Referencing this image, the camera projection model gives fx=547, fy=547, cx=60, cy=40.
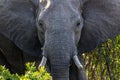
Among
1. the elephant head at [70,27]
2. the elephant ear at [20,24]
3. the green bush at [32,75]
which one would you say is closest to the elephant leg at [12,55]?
the elephant ear at [20,24]

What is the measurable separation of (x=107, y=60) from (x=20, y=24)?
1673 millimetres

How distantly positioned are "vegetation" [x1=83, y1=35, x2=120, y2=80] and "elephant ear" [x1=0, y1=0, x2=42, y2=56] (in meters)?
1.38

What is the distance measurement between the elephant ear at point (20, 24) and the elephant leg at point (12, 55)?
1.98ft

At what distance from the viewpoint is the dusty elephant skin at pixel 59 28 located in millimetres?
5367

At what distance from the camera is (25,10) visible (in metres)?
6.20

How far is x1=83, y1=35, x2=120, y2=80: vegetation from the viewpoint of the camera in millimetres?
7410

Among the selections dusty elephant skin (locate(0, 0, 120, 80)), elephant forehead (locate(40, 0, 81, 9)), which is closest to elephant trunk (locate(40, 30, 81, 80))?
dusty elephant skin (locate(0, 0, 120, 80))

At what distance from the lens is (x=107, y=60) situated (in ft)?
24.3

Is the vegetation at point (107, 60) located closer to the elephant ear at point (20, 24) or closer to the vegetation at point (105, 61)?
the vegetation at point (105, 61)

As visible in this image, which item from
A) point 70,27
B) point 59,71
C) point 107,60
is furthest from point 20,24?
point 107,60

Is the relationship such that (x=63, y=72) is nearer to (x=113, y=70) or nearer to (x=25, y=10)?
(x=25, y=10)

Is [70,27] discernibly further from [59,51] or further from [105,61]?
[105,61]

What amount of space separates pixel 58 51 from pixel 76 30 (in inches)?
18.6

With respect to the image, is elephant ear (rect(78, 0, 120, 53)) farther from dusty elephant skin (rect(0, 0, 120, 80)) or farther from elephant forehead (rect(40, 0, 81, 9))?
elephant forehead (rect(40, 0, 81, 9))
